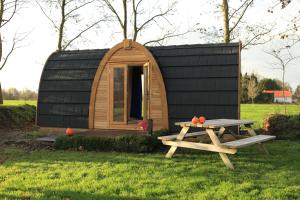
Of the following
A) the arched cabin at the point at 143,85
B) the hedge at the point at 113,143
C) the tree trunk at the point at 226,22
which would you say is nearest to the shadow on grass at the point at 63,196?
the hedge at the point at 113,143

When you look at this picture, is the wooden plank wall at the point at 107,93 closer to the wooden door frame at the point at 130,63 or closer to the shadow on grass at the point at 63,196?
the wooden door frame at the point at 130,63

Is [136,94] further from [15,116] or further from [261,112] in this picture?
[261,112]

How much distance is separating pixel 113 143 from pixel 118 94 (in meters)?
2.87

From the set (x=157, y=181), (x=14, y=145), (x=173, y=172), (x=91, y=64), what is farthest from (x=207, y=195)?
(x=91, y=64)

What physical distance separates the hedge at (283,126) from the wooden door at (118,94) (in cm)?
479

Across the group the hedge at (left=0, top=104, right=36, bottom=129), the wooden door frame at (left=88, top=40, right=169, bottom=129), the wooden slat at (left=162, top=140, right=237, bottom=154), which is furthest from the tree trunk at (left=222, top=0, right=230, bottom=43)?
the wooden slat at (left=162, top=140, right=237, bottom=154)

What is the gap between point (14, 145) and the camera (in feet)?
34.3

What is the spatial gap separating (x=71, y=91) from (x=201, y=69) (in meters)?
4.48

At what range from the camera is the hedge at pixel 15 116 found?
602 inches

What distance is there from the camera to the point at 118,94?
11.8 metres

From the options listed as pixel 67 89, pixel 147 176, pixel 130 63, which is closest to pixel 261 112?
pixel 130 63

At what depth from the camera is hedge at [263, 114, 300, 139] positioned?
1157 cm

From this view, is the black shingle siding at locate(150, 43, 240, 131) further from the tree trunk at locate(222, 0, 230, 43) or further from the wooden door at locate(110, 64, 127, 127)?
the tree trunk at locate(222, 0, 230, 43)

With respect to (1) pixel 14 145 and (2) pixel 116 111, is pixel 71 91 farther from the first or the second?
(1) pixel 14 145
